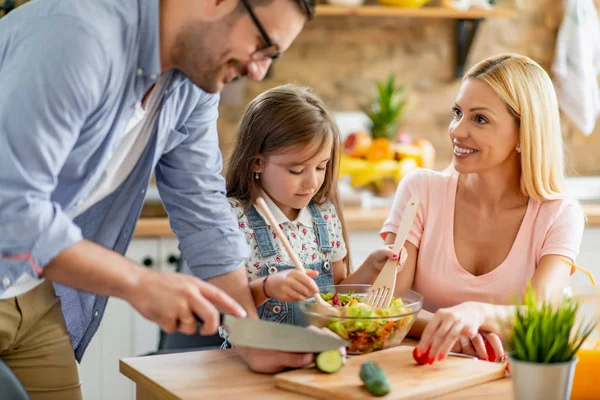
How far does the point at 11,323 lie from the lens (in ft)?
4.90

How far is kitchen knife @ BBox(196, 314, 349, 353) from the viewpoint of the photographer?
4.10 feet

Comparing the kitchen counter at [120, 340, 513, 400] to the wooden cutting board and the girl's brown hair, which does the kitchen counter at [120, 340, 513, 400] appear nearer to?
the wooden cutting board

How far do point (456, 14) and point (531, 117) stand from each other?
5.82ft

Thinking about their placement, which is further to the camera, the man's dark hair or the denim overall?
the denim overall

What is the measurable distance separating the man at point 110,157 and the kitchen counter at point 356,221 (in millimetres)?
→ 1211

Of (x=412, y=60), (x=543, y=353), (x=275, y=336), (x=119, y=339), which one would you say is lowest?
(x=119, y=339)

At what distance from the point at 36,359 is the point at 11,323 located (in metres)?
0.12

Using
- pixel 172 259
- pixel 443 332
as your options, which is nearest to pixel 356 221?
pixel 172 259

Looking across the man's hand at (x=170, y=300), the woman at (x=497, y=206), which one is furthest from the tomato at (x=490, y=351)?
the man's hand at (x=170, y=300)

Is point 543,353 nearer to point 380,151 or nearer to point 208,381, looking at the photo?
point 208,381

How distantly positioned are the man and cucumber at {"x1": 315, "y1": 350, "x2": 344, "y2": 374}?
4cm

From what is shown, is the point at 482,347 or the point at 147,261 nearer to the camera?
the point at 482,347

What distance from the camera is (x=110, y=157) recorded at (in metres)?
1.43

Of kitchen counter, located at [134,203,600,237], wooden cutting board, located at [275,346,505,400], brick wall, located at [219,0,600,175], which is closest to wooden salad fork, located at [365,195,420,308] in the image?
wooden cutting board, located at [275,346,505,400]
